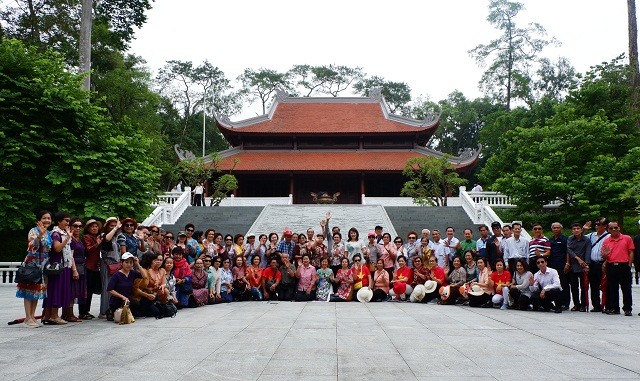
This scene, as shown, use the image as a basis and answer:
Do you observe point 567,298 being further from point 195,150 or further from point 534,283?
point 195,150

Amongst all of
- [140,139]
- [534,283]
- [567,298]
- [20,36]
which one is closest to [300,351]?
[534,283]

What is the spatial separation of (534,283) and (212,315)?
192 inches

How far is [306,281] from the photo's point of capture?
962 centimetres

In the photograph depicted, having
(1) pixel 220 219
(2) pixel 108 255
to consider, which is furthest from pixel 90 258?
(1) pixel 220 219

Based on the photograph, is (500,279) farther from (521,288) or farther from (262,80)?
(262,80)

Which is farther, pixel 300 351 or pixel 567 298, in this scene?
pixel 567 298

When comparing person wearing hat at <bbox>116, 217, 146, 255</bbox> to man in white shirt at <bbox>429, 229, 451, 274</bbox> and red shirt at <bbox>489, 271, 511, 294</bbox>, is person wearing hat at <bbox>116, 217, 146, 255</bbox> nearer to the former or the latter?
man in white shirt at <bbox>429, 229, 451, 274</bbox>

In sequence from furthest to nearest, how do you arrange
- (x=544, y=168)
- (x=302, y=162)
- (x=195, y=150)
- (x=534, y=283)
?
(x=195, y=150) < (x=302, y=162) < (x=544, y=168) < (x=534, y=283)

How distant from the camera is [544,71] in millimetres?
34875

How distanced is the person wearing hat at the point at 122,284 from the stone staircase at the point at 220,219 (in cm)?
1081

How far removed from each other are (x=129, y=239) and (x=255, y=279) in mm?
2867

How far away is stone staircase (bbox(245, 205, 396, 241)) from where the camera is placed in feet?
59.6

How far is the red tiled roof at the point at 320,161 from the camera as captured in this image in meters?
27.0

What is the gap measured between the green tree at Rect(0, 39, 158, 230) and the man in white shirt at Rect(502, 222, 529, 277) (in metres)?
9.59
